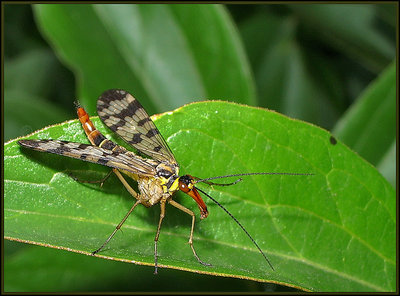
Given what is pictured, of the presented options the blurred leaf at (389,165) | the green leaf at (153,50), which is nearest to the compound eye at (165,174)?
the green leaf at (153,50)

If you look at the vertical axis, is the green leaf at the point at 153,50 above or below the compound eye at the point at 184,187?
above

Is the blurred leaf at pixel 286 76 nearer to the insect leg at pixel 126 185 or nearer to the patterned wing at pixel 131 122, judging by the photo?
the patterned wing at pixel 131 122

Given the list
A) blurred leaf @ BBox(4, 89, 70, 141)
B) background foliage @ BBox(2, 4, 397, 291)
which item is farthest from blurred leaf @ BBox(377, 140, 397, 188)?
blurred leaf @ BBox(4, 89, 70, 141)

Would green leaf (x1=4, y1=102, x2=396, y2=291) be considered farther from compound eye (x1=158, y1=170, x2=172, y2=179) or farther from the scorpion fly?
compound eye (x1=158, y1=170, x2=172, y2=179)

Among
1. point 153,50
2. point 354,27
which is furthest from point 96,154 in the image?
point 354,27

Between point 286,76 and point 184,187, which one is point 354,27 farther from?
point 184,187

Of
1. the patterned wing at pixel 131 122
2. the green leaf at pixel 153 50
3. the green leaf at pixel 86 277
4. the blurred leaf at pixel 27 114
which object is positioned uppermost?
the green leaf at pixel 153 50

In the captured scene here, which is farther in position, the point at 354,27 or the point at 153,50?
the point at 354,27
